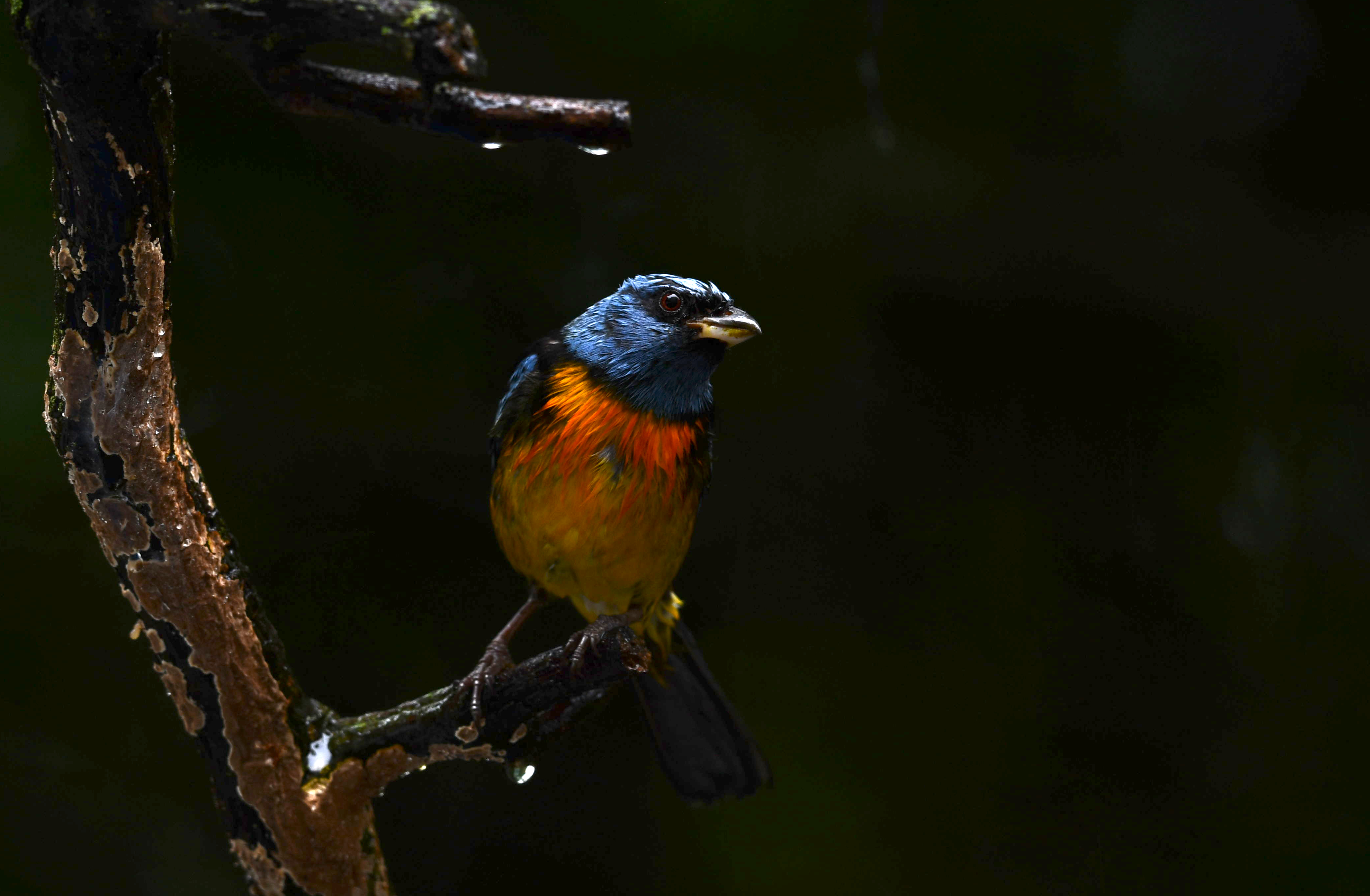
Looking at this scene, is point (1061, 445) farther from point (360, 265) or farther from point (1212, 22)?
point (360, 265)

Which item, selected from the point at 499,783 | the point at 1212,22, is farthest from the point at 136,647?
the point at 1212,22

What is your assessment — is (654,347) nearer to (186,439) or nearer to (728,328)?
(728,328)

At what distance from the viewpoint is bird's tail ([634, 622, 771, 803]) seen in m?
1.67

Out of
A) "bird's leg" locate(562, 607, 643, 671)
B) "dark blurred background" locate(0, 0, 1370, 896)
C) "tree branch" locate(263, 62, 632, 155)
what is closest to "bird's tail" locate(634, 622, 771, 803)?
"bird's leg" locate(562, 607, 643, 671)

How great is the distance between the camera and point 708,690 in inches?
66.5

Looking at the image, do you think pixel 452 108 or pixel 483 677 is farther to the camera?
pixel 483 677

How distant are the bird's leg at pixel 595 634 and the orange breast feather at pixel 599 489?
4 cm

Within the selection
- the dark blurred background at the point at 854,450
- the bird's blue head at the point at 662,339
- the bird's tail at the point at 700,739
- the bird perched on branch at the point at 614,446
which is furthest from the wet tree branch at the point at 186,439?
the dark blurred background at the point at 854,450

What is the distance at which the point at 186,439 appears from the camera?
1241 millimetres

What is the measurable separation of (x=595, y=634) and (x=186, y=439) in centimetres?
56

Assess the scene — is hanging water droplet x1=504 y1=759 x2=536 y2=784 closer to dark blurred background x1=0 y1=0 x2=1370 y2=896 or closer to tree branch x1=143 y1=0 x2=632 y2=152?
dark blurred background x1=0 y1=0 x2=1370 y2=896

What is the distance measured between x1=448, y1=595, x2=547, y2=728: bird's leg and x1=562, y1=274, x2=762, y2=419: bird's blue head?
1.26 feet

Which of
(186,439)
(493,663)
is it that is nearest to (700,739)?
(493,663)

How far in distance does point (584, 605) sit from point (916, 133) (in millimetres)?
1141
